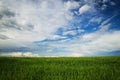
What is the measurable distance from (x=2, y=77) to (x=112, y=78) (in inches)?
193

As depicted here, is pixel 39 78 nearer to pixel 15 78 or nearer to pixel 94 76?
pixel 15 78

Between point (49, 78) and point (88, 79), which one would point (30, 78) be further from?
point (88, 79)

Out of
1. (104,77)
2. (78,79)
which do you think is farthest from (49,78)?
(104,77)

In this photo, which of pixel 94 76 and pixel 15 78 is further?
pixel 94 76

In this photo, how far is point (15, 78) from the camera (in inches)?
264

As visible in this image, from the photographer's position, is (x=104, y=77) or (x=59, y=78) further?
(x=104, y=77)

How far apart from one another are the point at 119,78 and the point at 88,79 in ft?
4.86

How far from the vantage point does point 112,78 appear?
7133 mm

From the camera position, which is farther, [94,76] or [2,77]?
[94,76]

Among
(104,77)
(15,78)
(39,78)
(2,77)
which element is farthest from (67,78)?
(2,77)

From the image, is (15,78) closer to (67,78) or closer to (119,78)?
(67,78)

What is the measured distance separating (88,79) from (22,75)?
295 centimetres

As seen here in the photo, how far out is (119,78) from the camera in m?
7.11

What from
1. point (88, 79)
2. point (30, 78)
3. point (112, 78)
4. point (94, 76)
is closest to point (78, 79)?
point (88, 79)
